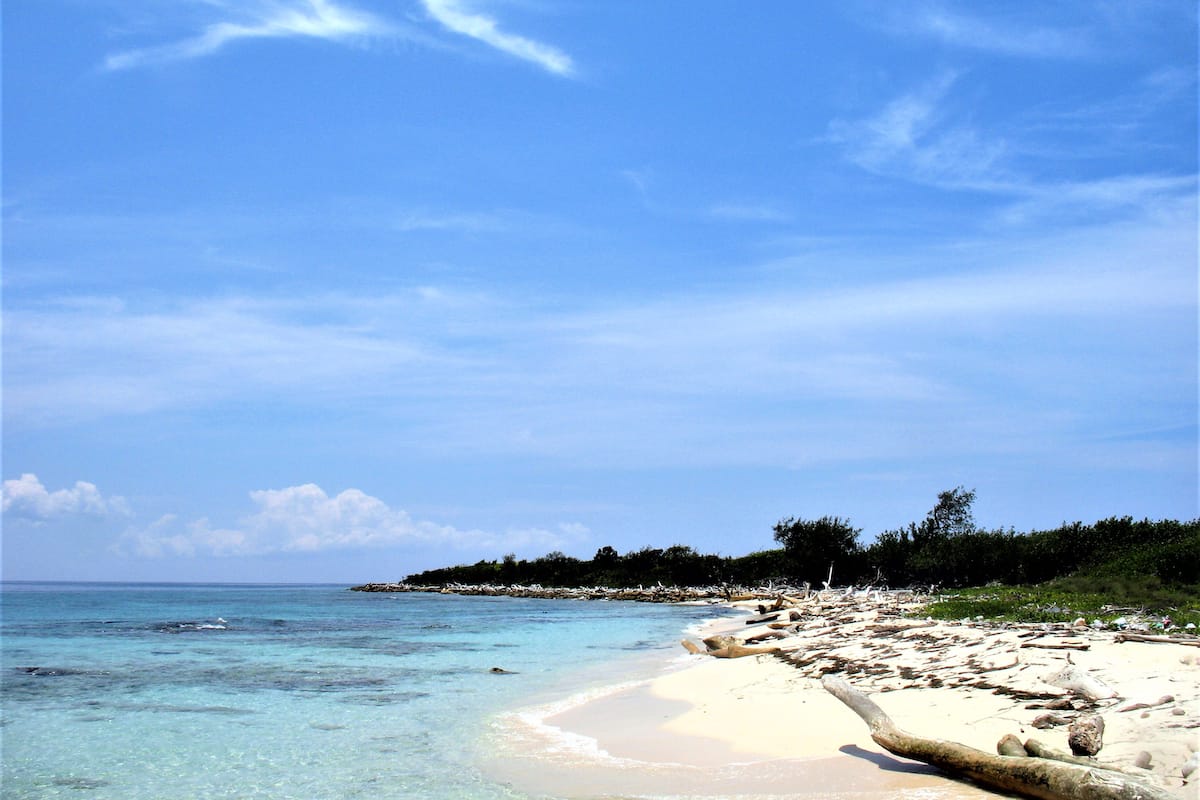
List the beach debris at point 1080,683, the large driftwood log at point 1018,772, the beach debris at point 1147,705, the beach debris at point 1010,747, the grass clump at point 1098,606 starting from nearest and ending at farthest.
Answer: the large driftwood log at point 1018,772
the beach debris at point 1010,747
the beach debris at point 1147,705
the beach debris at point 1080,683
the grass clump at point 1098,606

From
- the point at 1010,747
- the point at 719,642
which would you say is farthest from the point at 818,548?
the point at 1010,747

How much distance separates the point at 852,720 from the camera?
1181 cm

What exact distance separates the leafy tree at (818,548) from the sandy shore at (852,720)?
48.2 metres

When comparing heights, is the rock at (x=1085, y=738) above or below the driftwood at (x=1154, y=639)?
below

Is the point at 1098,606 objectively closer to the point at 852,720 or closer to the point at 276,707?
the point at 852,720

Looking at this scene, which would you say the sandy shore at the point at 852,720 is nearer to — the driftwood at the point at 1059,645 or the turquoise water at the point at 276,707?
the driftwood at the point at 1059,645

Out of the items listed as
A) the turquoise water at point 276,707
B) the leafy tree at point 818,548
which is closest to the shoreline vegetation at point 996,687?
the turquoise water at point 276,707

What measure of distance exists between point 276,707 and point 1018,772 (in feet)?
45.3

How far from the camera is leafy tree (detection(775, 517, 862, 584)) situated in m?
64.6

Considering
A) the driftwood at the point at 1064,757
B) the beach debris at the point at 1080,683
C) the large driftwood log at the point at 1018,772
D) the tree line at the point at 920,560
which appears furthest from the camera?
the tree line at the point at 920,560

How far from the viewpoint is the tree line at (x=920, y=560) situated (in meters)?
35.1

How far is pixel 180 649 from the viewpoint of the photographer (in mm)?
30453

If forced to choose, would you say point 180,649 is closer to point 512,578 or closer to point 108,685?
point 108,685

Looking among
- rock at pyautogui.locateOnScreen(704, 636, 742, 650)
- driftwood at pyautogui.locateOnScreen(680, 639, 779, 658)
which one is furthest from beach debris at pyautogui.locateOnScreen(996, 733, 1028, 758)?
rock at pyautogui.locateOnScreen(704, 636, 742, 650)
